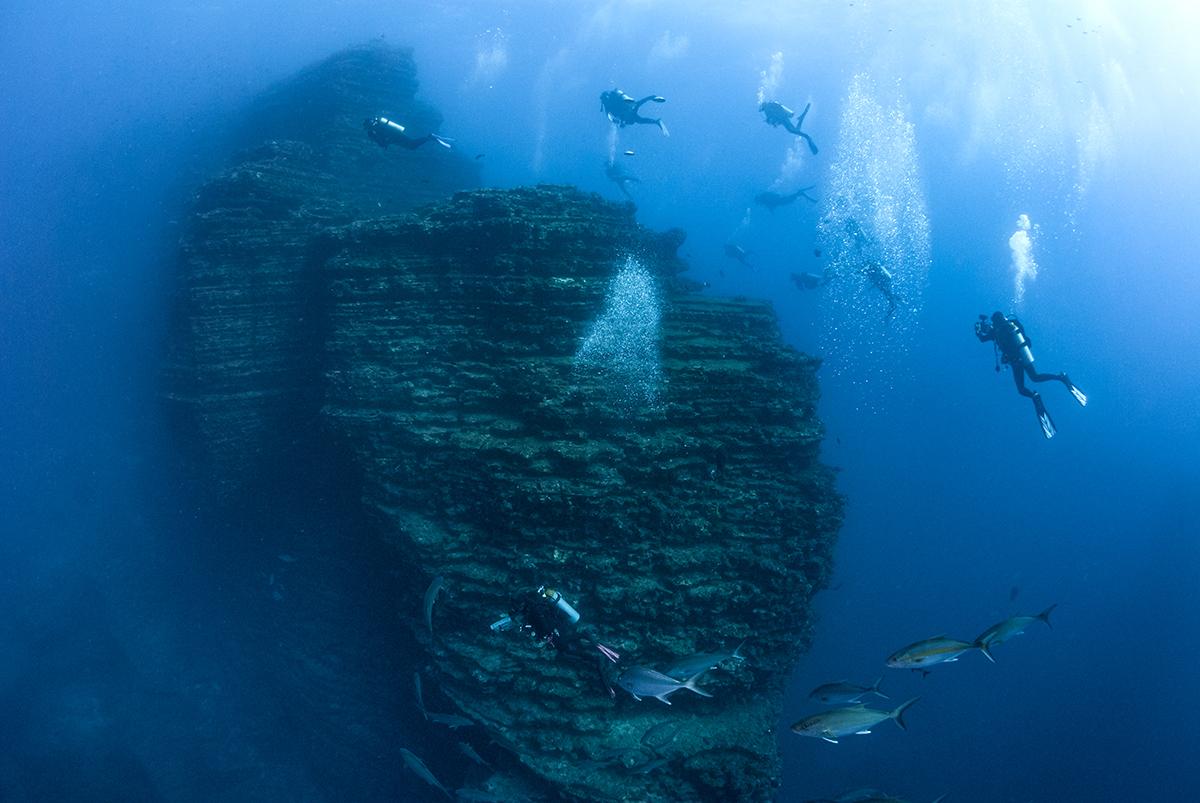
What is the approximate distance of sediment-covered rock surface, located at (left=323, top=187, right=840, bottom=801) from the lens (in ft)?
29.6

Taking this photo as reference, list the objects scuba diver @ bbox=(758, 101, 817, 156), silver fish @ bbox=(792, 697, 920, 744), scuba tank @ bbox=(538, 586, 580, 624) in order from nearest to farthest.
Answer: scuba tank @ bbox=(538, 586, 580, 624) < silver fish @ bbox=(792, 697, 920, 744) < scuba diver @ bbox=(758, 101, 817, 156)

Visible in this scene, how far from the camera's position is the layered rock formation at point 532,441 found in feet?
29.8

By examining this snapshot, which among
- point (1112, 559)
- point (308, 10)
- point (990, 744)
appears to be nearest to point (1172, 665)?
point (1112, 559)

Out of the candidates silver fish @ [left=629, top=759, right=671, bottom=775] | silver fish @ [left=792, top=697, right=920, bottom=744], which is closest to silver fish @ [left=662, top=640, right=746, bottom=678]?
silver fish @ [left=792, top=697, right=920, bottom=744]

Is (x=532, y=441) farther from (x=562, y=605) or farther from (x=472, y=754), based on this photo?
(x=562, y=605)

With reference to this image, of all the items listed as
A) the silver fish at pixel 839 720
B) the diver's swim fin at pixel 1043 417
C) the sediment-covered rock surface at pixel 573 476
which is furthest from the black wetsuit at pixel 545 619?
the diver's swim fin at pixel 1043 417

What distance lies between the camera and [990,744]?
25.0 m

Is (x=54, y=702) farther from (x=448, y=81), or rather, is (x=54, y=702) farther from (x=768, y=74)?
(x=448, y=81)

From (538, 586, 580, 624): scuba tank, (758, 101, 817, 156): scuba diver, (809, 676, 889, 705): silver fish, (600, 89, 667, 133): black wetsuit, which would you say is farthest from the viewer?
(758, 101, 817, 156): scuba diver

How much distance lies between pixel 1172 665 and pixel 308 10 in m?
81.4

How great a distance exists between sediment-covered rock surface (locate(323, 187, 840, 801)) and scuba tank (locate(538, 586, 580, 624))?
167 inches

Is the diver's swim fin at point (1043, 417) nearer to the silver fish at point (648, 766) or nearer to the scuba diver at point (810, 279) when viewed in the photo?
the silver fish at point (648, 766)

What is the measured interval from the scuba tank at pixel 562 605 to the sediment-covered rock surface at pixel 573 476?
13.9 ft

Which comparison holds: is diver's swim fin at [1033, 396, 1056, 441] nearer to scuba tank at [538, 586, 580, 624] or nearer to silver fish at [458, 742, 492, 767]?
scuba tank at [538, 586, 580, 624]
